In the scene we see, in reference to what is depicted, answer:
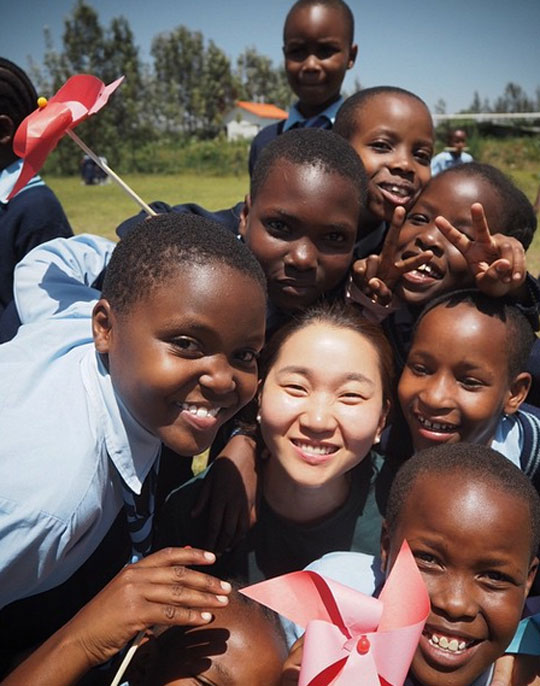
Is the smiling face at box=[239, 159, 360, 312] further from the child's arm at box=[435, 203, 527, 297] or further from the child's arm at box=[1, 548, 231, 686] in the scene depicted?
the child's arm at box=[1, 548, 231, 686]

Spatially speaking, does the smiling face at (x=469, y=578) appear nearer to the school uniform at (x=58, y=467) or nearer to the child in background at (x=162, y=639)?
the child in background at (x=162, y=639)

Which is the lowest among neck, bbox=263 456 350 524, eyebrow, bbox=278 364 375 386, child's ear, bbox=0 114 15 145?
neck, bbox=263 456 350 524

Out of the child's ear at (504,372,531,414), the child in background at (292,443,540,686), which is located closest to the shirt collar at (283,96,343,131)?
the child's ear at (504,372,531,414)

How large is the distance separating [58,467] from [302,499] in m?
0.88

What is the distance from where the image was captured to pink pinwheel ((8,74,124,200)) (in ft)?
7.29

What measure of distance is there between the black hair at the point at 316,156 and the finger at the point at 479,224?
49 centimetres

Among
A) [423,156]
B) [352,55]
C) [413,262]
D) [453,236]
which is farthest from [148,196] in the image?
[453,236]

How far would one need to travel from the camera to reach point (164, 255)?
1757 mm

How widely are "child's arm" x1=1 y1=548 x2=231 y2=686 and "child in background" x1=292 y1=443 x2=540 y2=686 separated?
1.75ft

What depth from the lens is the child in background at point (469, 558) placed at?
164 centimetres

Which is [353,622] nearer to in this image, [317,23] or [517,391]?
[517,391]

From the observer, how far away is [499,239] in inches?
86.5

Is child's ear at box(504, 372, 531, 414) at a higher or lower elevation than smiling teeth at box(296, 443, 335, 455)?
higher

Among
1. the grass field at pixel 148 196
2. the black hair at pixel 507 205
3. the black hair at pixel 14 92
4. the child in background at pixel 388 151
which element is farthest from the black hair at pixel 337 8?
the grass field at pixel 148 196
